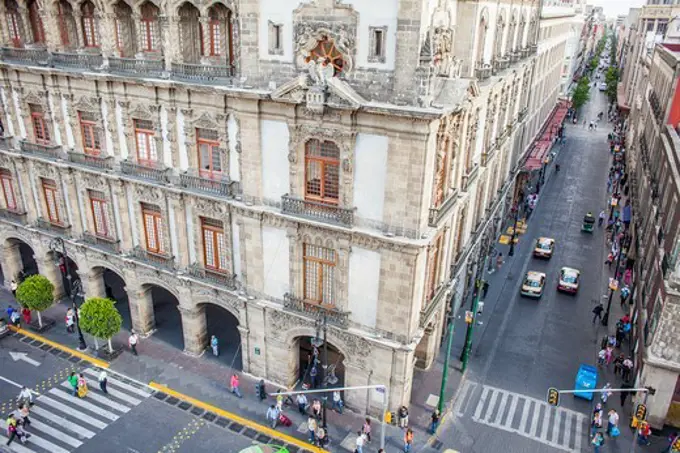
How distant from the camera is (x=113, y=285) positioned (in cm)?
4150

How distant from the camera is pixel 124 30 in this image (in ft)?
95.5

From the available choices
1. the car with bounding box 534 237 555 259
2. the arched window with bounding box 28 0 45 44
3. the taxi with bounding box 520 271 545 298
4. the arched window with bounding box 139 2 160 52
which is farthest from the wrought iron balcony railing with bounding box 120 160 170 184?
the car with bounding box 534 237 555 259

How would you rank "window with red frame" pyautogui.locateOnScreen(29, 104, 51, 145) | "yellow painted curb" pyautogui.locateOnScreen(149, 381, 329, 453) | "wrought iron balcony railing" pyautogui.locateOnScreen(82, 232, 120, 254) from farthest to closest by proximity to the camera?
1. "window with red frame" pyautogui.locateOnScreen(29, 104, 51, 145)
2. "wrought iron balcony railing" pyautogui.locateOnScreen(82, 232, 120, 254)
3. "yellow painted curb" pyautogui.locateOnScreen(149, 381, 329, 453)

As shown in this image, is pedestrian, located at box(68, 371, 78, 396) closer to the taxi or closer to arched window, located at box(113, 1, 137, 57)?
arched window, located at box(113, 1, 137, 57)

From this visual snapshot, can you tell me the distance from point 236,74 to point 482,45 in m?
14.1

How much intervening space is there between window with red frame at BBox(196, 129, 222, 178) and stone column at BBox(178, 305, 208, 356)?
866cm

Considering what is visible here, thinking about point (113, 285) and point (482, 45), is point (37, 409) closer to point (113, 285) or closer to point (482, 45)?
point (113, 285)

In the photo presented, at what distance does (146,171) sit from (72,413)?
13707mm

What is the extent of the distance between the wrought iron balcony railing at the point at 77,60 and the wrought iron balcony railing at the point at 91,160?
5044 millimetres

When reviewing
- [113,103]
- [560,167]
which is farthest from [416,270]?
[560,167]

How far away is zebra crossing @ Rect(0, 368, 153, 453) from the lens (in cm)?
2733

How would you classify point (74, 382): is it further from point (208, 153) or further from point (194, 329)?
point (208, 153)

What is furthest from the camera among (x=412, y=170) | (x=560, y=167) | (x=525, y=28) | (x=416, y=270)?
(x=560, y=167)

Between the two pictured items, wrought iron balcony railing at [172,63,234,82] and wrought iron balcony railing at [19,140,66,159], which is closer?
wrought iron balcony railing at [172,63,234,82]
